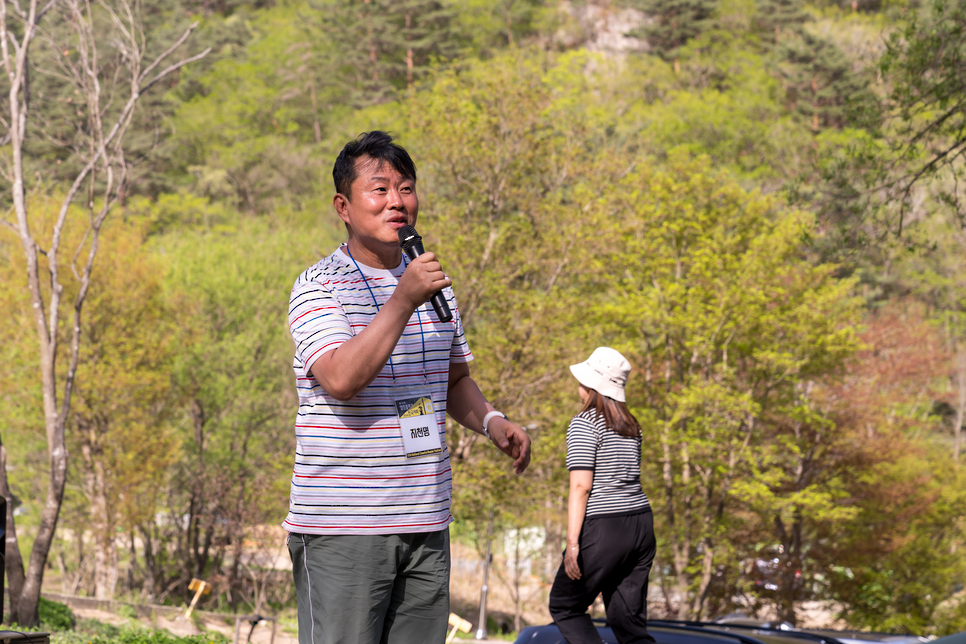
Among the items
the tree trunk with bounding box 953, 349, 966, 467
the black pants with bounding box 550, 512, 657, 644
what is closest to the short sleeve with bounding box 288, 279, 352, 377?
the black pants with bounding box 550, 512, 657, 644

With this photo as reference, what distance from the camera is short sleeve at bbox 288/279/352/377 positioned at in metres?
1.97

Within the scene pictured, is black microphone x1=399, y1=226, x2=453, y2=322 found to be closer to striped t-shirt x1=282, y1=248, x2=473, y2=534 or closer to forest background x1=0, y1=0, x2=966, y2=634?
striped t-shirt x1=282, y1=248, x2=473, y2=534

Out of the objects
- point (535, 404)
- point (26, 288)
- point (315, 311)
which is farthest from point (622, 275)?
point (315, 311)

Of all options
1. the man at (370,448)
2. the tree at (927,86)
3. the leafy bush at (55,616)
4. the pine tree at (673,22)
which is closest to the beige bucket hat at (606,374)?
the man at (370,448)

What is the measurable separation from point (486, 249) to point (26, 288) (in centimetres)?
1224

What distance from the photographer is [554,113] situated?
21453mm

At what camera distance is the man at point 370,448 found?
6.30 ft

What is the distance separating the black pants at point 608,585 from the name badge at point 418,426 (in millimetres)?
2343

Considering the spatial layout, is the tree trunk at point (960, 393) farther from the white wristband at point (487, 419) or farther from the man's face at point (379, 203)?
the man's face at point (379, 203)

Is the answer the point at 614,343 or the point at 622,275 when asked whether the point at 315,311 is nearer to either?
the point at 614,343

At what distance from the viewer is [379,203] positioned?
2.19 m

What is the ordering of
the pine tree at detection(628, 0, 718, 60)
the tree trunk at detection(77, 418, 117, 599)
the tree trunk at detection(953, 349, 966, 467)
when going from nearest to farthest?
the tree trunk at detection(77, 418, 117, 599) < the tree trunk at detection(953, 349, 966, 467) < the pine tree at detection(628, 0, 718, 60)

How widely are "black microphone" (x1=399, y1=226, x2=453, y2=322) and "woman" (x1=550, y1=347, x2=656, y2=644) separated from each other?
2318 millimetres

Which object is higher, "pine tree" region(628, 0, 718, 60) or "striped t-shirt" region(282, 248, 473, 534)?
"pine tree" region(628, 0, 718, 60)
